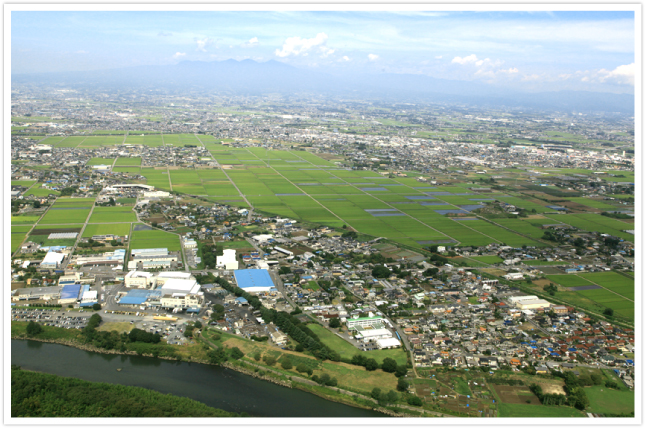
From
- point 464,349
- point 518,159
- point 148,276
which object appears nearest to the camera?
point 464,349

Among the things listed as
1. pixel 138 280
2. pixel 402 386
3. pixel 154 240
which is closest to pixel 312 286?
pixel 138 280

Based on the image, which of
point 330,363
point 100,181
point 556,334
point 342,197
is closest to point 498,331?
point 556,334

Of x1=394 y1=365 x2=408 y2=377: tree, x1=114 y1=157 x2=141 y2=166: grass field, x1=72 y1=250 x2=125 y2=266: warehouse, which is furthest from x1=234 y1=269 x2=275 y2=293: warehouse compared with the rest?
x1=114 y1=157 x2=141 y2=166: grass field

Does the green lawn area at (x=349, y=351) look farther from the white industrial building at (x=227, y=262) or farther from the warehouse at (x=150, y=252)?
the warehouse at (x=150, y=252)

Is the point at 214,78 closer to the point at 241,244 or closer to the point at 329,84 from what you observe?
the point at 329,84

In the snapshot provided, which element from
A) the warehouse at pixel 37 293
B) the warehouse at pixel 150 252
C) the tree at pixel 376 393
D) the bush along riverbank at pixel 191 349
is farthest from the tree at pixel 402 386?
the warehouse at pixel 37 293
